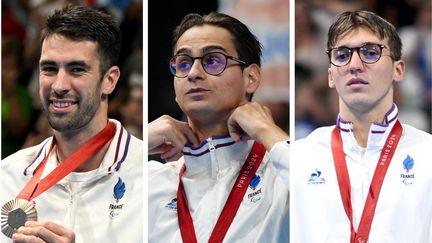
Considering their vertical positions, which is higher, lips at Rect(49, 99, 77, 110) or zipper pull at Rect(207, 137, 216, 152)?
lips at Rect(49, 99, 77, 110)

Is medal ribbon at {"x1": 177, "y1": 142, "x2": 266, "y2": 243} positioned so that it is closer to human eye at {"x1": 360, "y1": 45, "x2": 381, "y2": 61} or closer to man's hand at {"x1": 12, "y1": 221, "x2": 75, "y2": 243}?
man's hand at {"x1": 12, "y1": 221, "x2": 75, "y2": 243}

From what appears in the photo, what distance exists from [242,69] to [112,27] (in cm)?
88

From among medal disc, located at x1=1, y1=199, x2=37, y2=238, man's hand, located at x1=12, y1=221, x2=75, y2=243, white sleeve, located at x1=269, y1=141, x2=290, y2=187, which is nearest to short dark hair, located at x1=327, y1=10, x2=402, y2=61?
white sleeve, located at x1=269, y1=141, x2=290, y2=187

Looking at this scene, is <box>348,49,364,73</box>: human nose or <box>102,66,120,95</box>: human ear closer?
<box>348,49,364,73</box>: human nose

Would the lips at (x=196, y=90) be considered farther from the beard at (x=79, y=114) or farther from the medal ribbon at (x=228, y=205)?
the beard at (x=79, y=114)

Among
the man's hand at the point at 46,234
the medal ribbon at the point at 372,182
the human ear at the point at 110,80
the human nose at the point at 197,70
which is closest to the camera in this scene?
the medal ribbon at the point at 372,182

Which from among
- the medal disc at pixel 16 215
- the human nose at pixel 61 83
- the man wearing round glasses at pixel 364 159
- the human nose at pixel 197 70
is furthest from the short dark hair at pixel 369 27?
the medal disc at pixel 16 215

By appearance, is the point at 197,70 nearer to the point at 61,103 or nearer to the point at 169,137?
the point at 169,137

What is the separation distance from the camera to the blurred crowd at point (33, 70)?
480 centimetres

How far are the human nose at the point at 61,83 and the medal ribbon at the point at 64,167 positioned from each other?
13.8 inches

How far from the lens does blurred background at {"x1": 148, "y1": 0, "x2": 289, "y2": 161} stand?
468 centimetres

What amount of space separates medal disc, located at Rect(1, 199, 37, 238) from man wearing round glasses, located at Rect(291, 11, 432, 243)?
64.4 inches

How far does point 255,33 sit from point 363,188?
3.81 feet

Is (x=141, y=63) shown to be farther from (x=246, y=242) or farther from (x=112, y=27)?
(x=246, y=242)
